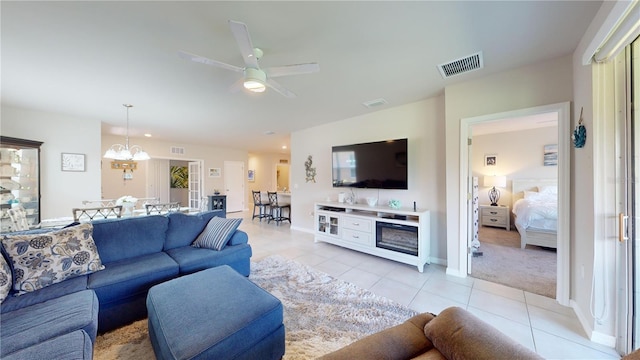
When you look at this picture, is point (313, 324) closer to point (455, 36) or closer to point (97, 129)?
point (455, 36)

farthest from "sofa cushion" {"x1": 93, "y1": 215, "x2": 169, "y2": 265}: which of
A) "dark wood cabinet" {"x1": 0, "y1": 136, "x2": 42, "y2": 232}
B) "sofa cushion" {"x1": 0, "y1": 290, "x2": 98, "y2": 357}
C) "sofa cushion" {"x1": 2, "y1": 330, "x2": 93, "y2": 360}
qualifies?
"dark wood cabinet" {"x1": 0, "y1": 136, "x2": 42, "y2": 232}

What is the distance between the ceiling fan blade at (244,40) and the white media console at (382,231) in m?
2.66

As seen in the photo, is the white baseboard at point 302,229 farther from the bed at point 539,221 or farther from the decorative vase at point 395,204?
the bed at point 539,221

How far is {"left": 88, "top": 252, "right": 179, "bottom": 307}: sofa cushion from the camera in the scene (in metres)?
1.89

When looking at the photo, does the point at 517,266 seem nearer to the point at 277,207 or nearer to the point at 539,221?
the point at 539,221

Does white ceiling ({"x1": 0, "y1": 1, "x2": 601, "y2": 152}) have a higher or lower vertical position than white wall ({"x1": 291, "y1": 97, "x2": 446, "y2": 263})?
higher

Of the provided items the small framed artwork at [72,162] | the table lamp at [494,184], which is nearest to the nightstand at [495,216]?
the table lamp at [494,184]

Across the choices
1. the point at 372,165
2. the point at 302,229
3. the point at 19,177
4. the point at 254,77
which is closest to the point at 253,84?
the point at 254,77

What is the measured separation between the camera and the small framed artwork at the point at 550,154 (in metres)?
5.13

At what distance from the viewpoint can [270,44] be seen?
6.72 ft

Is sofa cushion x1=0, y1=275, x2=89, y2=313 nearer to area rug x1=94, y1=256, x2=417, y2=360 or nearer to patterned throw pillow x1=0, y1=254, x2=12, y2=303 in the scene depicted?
patterned throw pillow x1=0, y1=254, x2=12, y2=303

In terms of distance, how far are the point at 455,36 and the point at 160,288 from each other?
124 inches

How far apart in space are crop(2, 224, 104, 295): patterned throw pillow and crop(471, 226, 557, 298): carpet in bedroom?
421 centimetres

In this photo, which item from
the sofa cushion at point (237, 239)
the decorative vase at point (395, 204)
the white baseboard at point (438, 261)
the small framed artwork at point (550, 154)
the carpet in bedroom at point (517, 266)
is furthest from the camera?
the small framed artwork at point (550, 154)
